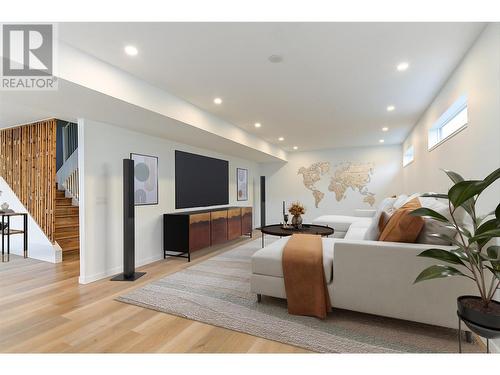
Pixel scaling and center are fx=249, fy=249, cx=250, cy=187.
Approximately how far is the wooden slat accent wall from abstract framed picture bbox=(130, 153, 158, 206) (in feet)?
5.65

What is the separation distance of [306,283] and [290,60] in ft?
6.71

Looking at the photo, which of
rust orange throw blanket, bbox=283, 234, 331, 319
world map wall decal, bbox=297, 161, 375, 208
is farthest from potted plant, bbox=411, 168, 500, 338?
world map wall decal, bbox=297, 161, 375, 208

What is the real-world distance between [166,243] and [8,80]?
282cm

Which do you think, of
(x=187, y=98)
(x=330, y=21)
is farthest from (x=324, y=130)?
(x=330, y=21)

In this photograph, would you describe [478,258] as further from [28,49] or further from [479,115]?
[28,49]

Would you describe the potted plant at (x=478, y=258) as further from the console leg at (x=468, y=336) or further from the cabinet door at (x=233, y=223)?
the cabinet door at (x=233, y=223)

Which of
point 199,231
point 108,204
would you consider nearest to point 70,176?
point 108,204

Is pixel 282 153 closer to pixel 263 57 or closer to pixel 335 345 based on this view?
pixel 263 57

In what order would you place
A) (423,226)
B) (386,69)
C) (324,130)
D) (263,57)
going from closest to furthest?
1. (423,226)
2. (263,57)
3. (386,69)
4. (324,130)

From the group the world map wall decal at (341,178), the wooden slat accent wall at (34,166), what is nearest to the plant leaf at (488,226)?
the wooden slat accent wall at (34,166)

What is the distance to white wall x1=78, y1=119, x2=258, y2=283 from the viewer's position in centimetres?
309

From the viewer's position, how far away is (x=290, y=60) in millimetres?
2379

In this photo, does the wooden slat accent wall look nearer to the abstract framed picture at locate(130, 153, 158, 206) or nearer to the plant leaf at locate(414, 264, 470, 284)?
the abstract framed picture at locate(130, 153, 158, 206)

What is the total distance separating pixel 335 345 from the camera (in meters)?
1.74
